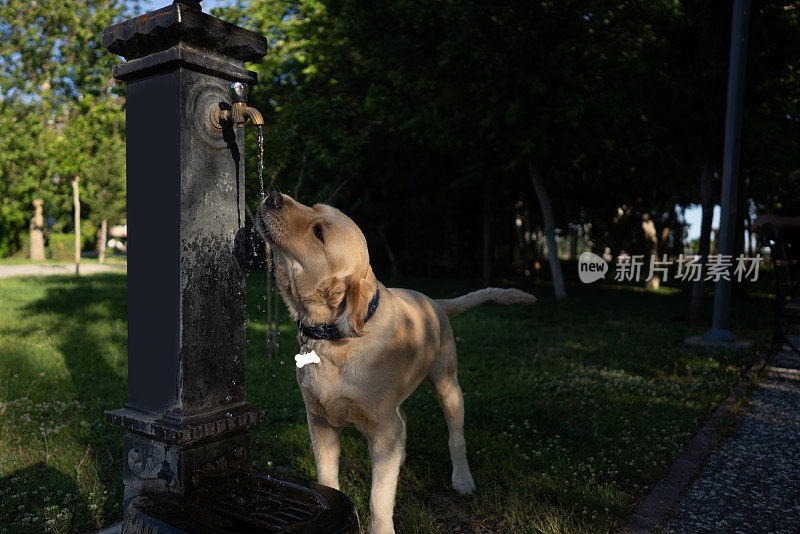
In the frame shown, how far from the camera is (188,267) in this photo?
2.51m

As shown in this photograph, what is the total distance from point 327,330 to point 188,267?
27.1 inches

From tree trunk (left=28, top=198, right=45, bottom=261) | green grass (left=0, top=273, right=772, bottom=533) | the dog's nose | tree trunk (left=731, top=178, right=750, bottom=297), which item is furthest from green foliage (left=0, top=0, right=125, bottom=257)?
tree trunk (left=731, top=178, right=750, bottom=297)

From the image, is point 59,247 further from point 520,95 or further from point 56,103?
Answer: point 520,95

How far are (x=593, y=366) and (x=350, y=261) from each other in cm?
572

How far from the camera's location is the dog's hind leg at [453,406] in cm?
372

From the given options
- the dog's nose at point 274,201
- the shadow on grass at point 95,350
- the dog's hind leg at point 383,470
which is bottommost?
the shadow on grass at point 95,350

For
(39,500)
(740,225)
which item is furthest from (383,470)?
(740,225)

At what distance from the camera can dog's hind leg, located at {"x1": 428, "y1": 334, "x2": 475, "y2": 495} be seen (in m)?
3.72

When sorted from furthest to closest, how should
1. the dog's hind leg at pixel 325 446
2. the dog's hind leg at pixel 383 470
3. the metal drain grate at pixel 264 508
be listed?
the dog's hind leg at pixel 325 446 < the dog's hind leg at pixel 383 470 < the metal drain grate at pixel 264 508

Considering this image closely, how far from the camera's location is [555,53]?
1363 cm

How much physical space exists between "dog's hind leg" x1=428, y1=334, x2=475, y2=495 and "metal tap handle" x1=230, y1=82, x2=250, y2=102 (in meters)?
1.96

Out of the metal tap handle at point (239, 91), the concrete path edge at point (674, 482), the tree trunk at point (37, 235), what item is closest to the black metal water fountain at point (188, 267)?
the metal tap handle at point (239, 91)

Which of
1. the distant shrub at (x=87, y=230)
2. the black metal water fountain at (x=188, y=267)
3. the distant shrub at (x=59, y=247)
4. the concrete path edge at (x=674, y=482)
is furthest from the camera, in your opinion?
the distant shrub at (x=87, y=230)

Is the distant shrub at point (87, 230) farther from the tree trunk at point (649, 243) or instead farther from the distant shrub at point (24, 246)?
the tree trunk at point (649, 243)
